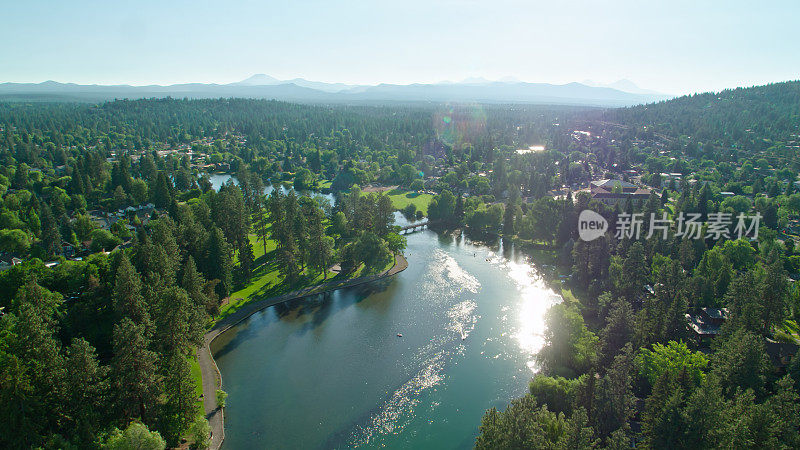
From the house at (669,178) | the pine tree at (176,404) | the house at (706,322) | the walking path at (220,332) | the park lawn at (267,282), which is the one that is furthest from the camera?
the house at (669,178)

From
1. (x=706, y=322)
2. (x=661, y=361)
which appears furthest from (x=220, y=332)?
(x=706, y=322)

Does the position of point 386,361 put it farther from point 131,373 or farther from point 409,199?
point 409,199

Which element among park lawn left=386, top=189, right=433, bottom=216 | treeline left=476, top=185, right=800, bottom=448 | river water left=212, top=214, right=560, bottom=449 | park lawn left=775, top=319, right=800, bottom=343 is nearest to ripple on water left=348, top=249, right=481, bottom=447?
river water left=212, top=214, right=560, bottom=449

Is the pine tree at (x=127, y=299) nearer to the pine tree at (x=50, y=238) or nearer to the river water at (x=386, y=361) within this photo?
the river water at (x=386, y=361)

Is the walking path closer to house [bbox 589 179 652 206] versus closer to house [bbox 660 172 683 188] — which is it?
house [bbox 589 179 652 206]

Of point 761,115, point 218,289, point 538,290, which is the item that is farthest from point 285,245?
point 761,115

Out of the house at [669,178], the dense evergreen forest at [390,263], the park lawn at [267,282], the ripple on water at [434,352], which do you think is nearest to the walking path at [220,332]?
the park lawn at [267,282]

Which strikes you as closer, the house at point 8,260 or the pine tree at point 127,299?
the pine tree at point 127,299
